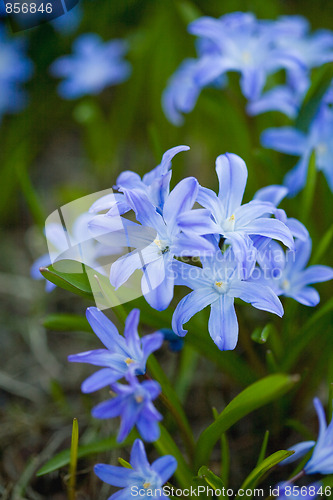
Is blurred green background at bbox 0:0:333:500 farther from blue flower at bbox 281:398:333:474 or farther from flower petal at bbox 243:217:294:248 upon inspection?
flower petal at bbox 243:217:294:248

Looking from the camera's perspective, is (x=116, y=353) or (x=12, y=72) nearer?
(x=116, y=353)

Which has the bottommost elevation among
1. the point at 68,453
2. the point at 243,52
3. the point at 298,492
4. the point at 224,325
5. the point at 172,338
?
the point at 298,492

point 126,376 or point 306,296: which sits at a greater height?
point 126,376

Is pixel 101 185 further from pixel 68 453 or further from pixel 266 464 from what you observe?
pixel 266 464

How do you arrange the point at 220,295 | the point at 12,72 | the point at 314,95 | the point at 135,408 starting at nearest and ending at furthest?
1. the point at 135,408
2. the point at 220,295
3. the point at 314,95
4. the point at 12,72

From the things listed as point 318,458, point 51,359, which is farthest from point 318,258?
point 51,359

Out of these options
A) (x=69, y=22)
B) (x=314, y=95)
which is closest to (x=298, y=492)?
(x=314, y=95)

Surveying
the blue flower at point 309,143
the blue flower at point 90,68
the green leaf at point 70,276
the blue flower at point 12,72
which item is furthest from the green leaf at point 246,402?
the blue flower at point 12,72
